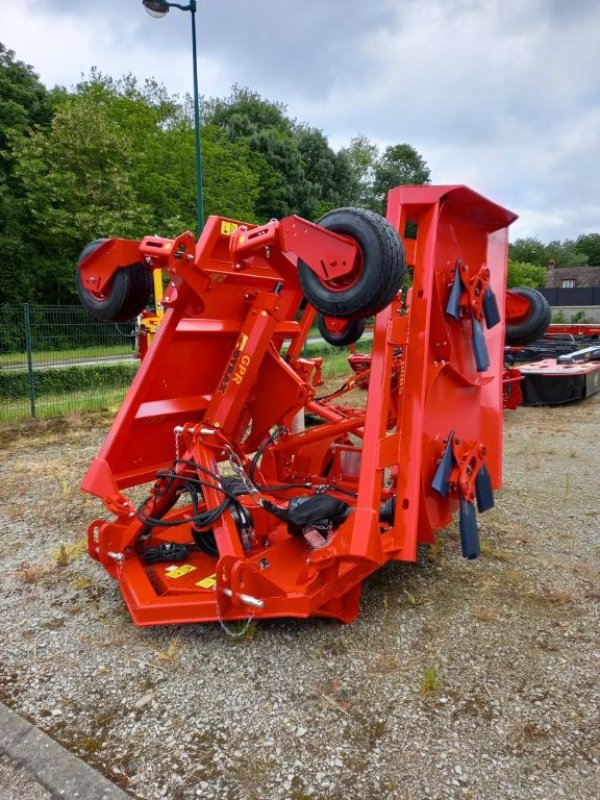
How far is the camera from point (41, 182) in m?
18.3

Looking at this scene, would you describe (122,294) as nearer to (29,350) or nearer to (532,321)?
(532,321)

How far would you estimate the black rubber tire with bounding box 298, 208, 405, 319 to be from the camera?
2416 millimetres

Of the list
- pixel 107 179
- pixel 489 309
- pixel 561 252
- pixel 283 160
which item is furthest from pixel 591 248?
pixel 489 309

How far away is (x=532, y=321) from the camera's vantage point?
4281mm

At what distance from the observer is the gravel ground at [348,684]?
206 centimetres

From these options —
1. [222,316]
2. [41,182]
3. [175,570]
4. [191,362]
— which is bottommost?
[175,570]

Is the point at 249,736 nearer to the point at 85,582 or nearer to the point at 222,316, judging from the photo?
the point at 85,582

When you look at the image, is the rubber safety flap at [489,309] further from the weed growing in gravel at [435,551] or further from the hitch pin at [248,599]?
the hitch pin at [248,599]

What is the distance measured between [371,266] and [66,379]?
1018 cm

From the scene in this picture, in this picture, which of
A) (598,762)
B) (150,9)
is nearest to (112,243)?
(598,762)

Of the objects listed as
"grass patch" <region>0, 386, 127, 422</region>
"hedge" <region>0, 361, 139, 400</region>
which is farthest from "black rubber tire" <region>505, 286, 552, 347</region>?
"hedge" <region>0, 361, 139, 400</region>

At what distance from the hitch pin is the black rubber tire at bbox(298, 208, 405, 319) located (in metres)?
1.35

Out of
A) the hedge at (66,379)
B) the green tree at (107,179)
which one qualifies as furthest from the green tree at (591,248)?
the hedge at (66,379)

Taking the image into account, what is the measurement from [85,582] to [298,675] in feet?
5.40
